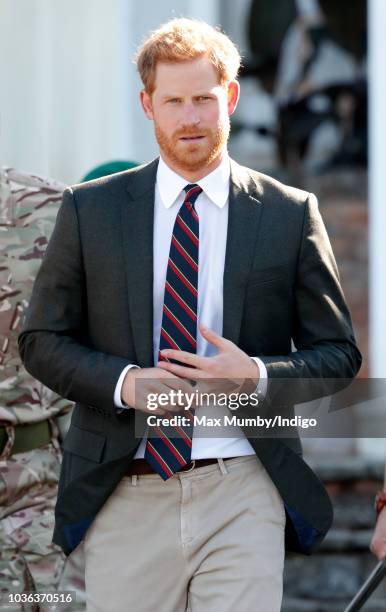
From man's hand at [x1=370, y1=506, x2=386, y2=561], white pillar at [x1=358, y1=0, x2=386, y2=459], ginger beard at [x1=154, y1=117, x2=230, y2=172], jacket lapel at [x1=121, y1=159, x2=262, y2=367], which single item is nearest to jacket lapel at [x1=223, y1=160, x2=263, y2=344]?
jacket lapel at [x1=121, y1=159, x2=262, y2=367]

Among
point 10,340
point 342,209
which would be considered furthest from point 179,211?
point 342,209

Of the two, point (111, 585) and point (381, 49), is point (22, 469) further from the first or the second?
point (381, 49)

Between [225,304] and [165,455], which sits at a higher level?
[225,304]

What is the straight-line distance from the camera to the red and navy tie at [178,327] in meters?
3.07

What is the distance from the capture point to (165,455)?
3080 mm

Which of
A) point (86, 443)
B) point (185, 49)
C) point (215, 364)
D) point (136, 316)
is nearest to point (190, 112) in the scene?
point (185, 49)

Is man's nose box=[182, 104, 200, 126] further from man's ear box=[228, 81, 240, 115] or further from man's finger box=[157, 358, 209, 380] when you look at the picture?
man's finger box=[157, 358, 209, 380]

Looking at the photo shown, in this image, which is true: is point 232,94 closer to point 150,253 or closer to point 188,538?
point 150,253

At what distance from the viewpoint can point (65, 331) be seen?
315 centimetres

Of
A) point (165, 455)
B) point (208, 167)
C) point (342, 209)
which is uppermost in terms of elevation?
point (208, 167)

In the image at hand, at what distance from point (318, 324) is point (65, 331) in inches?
22.7

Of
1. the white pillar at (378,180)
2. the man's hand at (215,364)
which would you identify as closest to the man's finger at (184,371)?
the man's hand at (215,364)

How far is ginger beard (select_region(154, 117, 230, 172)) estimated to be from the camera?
311 cm

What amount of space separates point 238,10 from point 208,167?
17.9 feet
